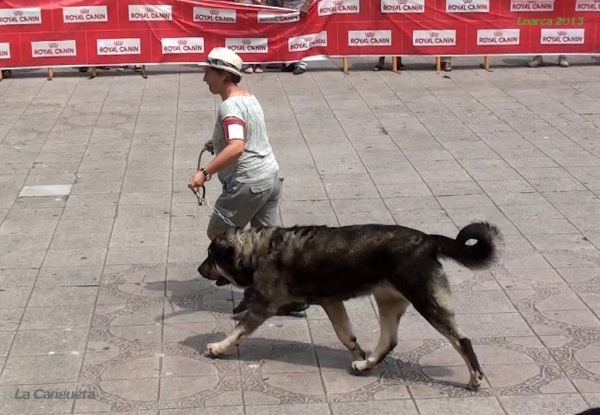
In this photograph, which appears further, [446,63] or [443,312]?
[446,63]

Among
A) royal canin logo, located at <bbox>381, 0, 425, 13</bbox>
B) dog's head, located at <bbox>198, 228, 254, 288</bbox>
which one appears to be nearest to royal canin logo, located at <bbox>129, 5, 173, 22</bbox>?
royal canin logo, located at <bbox>381, 0, 425, 13</bbox>

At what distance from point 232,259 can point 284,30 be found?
9862mm

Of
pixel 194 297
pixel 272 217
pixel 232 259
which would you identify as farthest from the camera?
pixel 194 297

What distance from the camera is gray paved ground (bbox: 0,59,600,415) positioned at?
5586 mm

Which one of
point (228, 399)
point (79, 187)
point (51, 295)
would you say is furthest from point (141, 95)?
point (228, 399)

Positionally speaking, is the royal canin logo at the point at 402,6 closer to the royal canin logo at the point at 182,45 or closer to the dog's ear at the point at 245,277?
the royal canin logo at the point at 182,45

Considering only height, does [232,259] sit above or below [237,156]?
below

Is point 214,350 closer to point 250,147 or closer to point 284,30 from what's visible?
point 250,147

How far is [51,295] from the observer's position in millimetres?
6934

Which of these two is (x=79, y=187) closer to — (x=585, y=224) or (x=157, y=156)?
(x=157, y=156)

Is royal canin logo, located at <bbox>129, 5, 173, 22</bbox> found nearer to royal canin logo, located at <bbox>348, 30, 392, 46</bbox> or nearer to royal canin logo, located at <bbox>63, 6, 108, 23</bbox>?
royal canin logo, located at <bbox>63, 6, 108, 23</bbox>

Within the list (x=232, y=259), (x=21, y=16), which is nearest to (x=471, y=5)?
(x=21, y=16)

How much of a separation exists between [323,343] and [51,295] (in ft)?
6.75

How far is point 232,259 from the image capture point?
5840 mm
